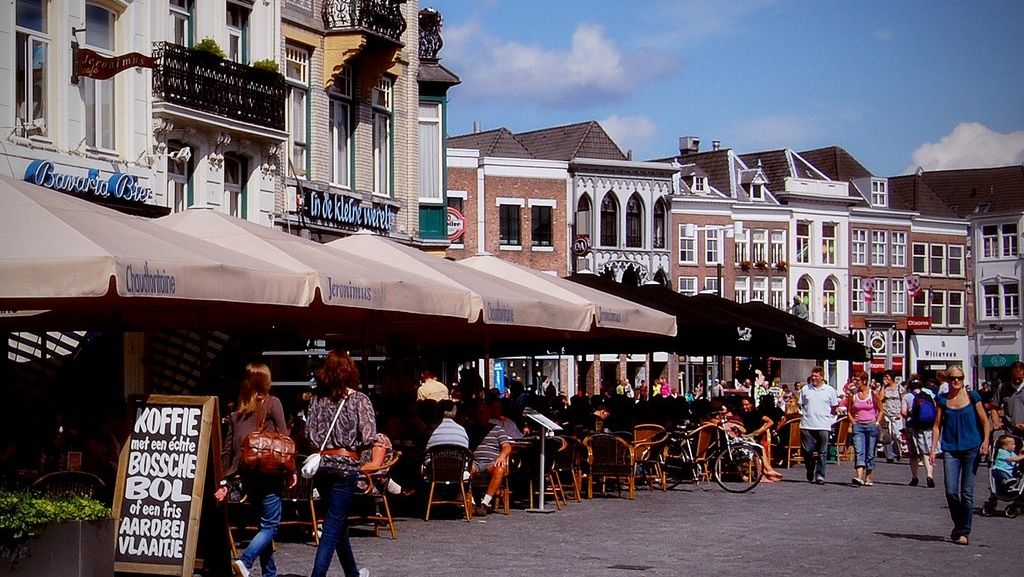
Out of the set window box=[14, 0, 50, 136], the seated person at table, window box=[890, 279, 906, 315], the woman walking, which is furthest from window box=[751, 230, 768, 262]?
the woman walking

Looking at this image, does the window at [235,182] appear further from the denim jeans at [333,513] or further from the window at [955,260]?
the window at [955,260]

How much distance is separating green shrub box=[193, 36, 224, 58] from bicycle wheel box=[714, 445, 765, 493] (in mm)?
10408

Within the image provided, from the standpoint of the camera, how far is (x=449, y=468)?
16.8 meters

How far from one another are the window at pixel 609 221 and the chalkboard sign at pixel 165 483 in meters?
58.4

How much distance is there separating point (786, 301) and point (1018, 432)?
5887cm

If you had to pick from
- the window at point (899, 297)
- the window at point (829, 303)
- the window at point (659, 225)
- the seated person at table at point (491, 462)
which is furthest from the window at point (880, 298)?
the seated person at table at point (491, 462)

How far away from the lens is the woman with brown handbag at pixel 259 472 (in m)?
10.8

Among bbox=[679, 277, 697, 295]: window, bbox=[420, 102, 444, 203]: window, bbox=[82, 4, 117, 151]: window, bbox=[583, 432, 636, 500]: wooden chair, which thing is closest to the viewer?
bbox=[583, 432, 636, 500]: wooden chair

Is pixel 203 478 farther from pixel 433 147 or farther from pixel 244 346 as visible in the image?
pixel 433 147

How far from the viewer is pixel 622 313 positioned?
20.5m

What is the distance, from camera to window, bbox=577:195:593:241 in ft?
223

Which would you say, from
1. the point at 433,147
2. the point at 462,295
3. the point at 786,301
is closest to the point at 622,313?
the point at 462,295

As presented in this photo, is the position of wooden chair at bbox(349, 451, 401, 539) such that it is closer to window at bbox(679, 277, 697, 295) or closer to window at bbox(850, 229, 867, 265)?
window at bbox(679, 277, 697, 295)

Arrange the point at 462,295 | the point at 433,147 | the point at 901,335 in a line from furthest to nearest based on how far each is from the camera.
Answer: the point at 901,335 → the point at 433,147 → the point at 462,295
